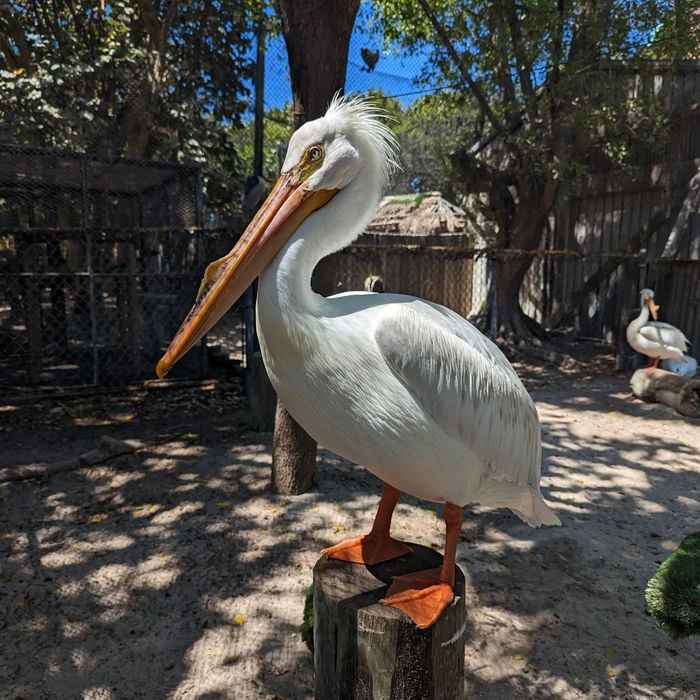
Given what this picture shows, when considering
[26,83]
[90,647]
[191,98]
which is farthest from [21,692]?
[191,98]

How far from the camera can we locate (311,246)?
5.34ft

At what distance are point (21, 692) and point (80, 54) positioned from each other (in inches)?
341

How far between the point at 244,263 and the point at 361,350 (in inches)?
16.4

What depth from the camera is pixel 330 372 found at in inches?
59.9

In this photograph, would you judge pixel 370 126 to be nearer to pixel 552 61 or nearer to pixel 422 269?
pixel 552 61

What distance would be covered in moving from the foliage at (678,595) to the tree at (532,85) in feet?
23.6

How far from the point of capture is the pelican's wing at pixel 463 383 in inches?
62.7

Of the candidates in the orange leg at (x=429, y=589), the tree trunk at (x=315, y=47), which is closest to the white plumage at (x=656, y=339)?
the tree trunk at (x=315, y=47)

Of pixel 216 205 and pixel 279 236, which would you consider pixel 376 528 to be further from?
pixel 216 205

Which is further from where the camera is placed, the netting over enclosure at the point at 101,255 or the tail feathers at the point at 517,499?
the netting over enclosure at the point at 101,255

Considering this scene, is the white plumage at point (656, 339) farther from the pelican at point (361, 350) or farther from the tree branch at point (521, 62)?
the pelican at point (361, 350)

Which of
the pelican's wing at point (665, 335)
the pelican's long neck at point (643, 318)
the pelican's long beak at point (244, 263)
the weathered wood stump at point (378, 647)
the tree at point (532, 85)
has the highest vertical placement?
the tree at point (532, 85)

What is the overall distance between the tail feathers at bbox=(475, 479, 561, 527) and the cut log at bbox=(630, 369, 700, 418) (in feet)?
17.1

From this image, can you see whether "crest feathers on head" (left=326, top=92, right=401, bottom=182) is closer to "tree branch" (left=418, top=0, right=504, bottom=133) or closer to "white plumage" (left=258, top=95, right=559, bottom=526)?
"white plumage" (left=258, top=95, right=559, bottom=526)
